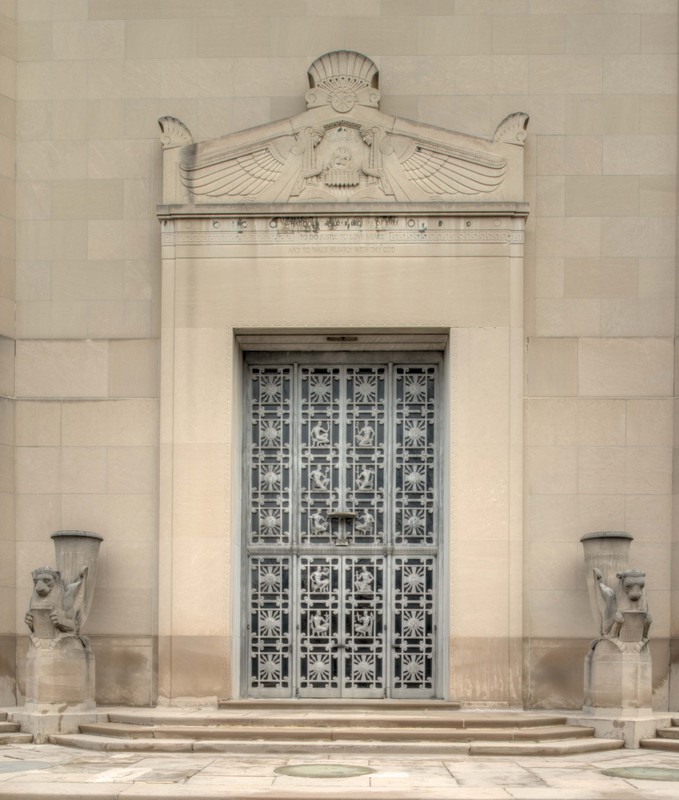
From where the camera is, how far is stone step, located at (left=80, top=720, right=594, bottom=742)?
1381 cm

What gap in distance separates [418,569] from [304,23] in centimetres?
694

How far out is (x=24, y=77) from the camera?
661 inches

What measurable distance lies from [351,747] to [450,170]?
6.93m

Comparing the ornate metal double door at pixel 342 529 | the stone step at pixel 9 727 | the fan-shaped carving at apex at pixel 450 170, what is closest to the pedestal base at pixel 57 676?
the stone step at pixel 9 727

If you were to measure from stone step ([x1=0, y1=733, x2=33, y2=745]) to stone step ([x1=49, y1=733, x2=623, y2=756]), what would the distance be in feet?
2.84

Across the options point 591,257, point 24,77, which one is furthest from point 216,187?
point 591,257

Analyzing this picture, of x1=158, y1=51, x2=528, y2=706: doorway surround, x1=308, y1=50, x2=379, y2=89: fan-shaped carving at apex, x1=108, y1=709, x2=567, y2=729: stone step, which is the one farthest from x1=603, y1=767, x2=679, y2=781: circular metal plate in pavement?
x1=308, y1=50, x2=379, y2=89: fan-shaped carving at apex

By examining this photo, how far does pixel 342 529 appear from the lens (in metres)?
16.4

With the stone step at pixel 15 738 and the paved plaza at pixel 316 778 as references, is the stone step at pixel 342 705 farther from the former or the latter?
the stone step at pixel 15 738

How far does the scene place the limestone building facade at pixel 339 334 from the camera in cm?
1577

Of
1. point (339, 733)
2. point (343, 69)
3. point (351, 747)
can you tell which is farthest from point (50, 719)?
point (343, 69)

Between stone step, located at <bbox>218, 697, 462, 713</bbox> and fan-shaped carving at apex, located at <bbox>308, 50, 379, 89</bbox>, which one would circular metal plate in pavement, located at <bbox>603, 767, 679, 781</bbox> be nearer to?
stone step, located at <bbox>218, 697, 462, 713</bbox>

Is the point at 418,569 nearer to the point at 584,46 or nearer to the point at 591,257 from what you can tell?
the point at 591,257

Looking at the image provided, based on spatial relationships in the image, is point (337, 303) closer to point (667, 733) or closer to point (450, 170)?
point (450, 170)
